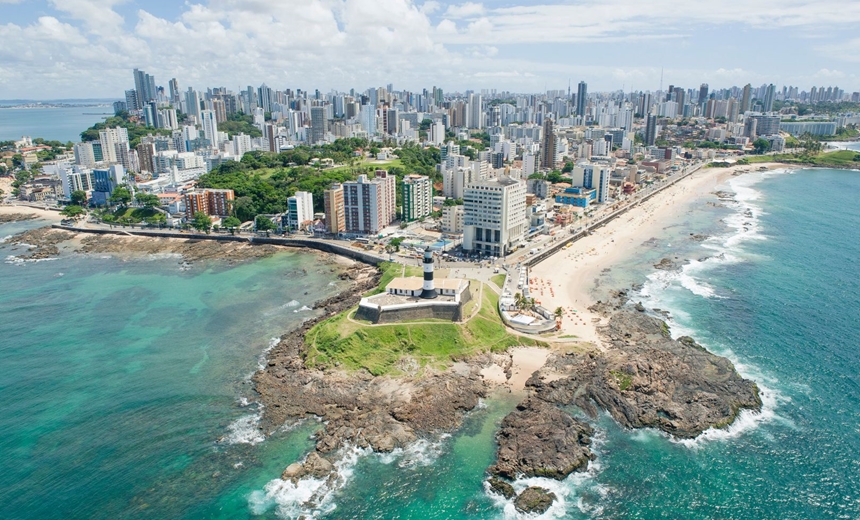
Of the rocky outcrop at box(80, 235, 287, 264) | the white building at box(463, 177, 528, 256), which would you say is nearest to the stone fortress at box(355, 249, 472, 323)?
the white building at box(463, 177, 528, 256)

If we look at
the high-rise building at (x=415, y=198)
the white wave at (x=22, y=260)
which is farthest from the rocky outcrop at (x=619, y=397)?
the white wave at (x=22, y=260)

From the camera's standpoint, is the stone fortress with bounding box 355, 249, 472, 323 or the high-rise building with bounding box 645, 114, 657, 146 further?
the high-rise building with bounding box 645, 114, 657, 146

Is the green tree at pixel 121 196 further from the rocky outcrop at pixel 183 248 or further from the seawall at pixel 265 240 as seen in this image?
the rocky outcrop at pixel 183 248

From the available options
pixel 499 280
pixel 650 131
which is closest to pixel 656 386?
pixel 499 280

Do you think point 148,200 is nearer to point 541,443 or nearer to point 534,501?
point 541,443

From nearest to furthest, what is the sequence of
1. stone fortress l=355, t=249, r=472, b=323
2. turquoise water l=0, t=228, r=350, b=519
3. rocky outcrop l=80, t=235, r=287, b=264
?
turquoise water l=0, t=228, r=350, b=519 < stone fortress l=355, t=249, r=472, b=323 < rocky outcrop l=80, t=235, r=287, b=264

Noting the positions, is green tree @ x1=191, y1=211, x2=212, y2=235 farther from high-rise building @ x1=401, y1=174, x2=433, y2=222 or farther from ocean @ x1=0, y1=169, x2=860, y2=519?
high-rise building @ x1=401, y1=174, x2=433, y2=222
